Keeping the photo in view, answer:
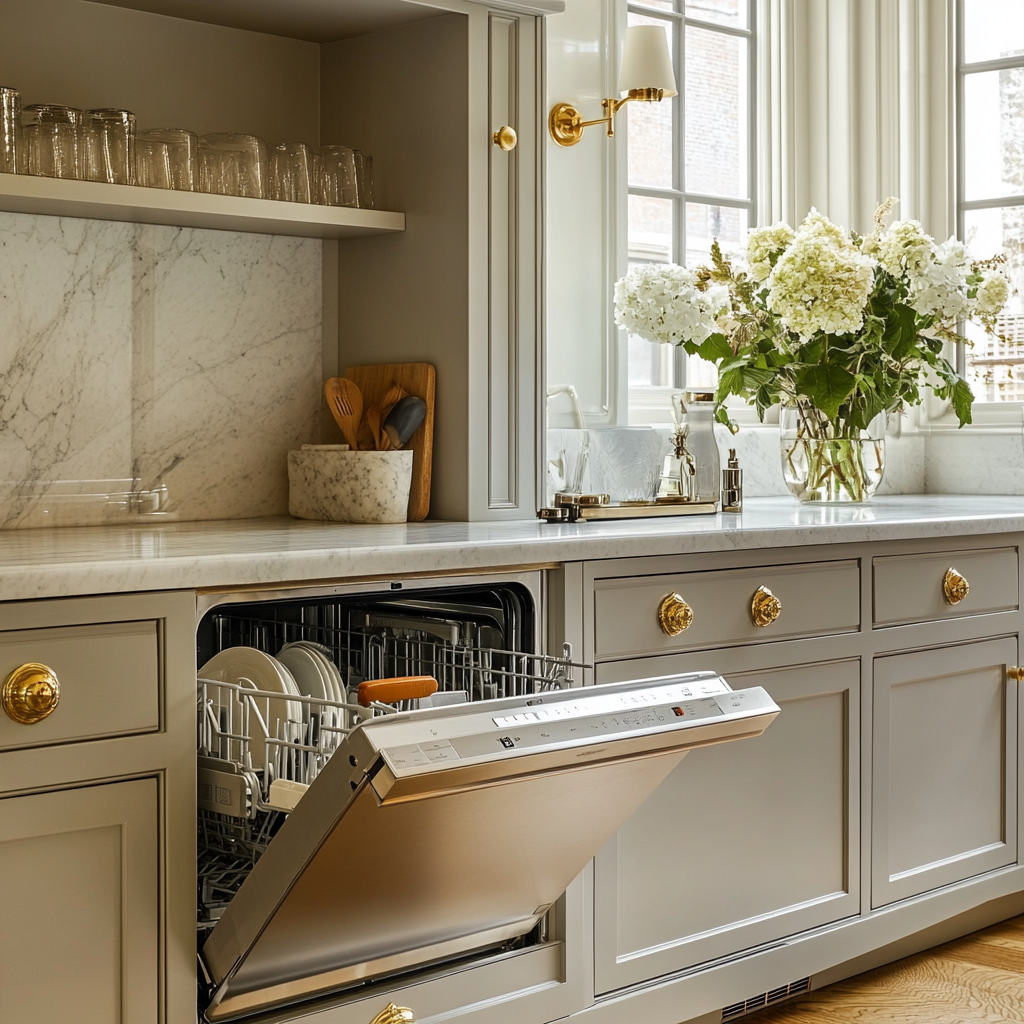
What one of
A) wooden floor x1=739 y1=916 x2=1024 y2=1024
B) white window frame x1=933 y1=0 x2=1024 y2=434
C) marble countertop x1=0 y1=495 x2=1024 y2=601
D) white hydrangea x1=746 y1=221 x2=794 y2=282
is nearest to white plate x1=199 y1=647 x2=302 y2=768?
marble countertop x1=0 y1=495 x2=1024 y2=601

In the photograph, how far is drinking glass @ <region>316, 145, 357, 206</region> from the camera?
228 cm

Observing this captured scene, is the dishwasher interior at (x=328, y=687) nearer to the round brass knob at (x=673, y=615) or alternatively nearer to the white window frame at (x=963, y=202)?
the round brass knob at (x=673, y=615)

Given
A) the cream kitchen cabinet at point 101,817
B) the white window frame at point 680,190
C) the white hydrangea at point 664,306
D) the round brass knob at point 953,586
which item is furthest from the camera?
the white window frame at point 680,190

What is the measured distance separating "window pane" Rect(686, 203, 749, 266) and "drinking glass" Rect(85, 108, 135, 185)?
5.27 feet

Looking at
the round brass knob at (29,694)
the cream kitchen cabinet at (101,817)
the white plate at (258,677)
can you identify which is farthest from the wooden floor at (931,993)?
the round brass knob at (29,694)

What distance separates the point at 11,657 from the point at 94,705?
0.11m

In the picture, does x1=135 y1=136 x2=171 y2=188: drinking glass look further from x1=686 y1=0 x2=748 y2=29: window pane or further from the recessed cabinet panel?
x1=686 y1=0 x2=748 y2=29: window pane

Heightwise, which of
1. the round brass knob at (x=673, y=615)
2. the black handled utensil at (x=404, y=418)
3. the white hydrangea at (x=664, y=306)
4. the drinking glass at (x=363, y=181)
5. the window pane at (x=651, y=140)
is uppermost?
the window pane at (x=651, y=140)

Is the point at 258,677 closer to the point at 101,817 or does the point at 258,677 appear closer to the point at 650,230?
the point at 101,817

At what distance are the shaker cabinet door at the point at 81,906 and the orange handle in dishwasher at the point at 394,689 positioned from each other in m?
0.27

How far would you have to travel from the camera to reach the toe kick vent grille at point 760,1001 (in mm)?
2229

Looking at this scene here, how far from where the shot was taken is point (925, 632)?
8.07 feet

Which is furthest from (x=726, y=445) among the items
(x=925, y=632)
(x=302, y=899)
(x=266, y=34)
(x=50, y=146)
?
(x=302, y=899)

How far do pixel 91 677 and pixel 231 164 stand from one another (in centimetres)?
104
